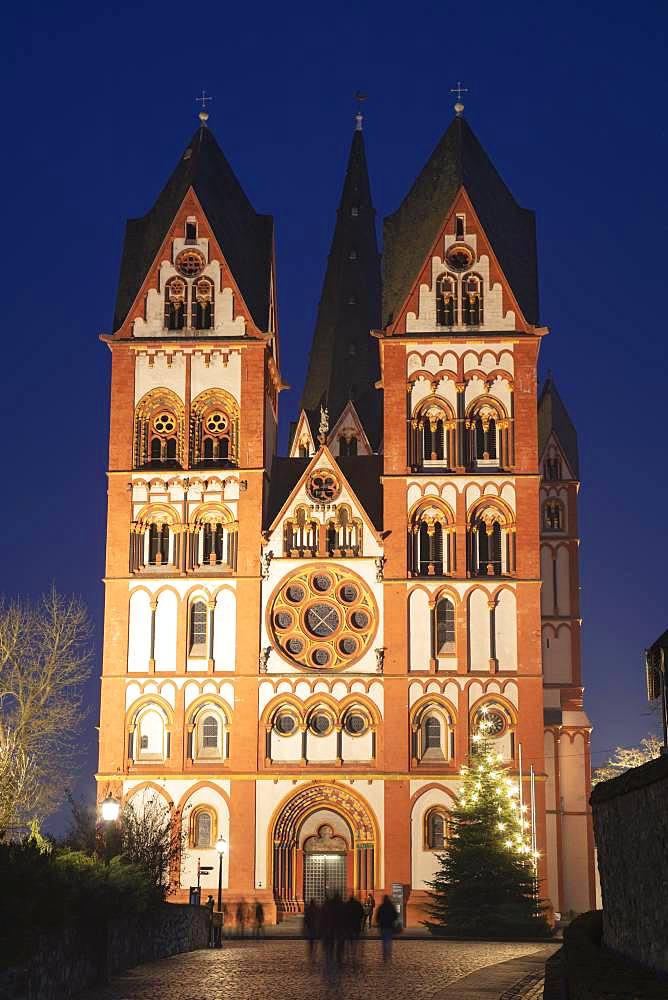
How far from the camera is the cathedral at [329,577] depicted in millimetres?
60625

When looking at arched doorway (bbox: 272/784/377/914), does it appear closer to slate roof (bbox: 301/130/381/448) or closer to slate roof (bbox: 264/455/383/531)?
slate roof (bbox: 264/455/383/531)

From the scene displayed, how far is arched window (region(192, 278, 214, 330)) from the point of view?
65.3 metres

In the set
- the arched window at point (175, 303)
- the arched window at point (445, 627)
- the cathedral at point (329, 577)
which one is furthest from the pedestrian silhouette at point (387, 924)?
the arched window at point (175, 303)

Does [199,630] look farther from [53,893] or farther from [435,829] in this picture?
[53,893]

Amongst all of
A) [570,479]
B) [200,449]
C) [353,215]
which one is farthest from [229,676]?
[353,215]

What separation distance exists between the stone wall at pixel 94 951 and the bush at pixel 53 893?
225mm

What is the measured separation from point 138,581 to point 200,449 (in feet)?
18.4

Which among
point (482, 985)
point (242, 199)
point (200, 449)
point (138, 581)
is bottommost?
point (482, 985)

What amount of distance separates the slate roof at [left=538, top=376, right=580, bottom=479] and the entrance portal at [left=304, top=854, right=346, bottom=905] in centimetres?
2603

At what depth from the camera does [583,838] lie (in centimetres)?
6569

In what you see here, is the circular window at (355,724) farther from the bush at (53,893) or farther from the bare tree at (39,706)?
the bush at (53,893)

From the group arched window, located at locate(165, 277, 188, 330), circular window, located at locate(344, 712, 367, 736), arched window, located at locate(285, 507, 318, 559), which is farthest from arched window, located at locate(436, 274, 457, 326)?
circular window, located at locate(344, 712, 367, 736)

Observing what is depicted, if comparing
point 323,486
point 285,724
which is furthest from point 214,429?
point 285,724

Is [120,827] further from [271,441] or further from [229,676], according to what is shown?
[271,441]
